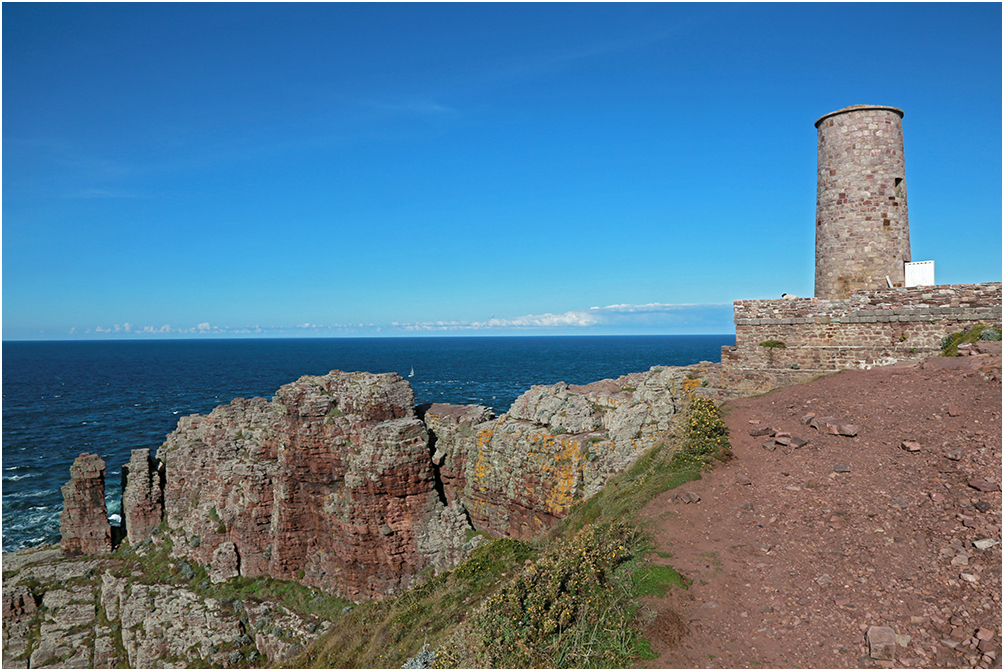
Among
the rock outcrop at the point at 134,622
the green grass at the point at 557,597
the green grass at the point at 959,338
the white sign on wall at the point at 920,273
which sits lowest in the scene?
the rock outcrop at the point at 134,622

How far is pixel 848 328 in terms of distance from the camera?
17.5 metres

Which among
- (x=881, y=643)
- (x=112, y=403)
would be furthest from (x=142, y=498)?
(x=112, y=403)

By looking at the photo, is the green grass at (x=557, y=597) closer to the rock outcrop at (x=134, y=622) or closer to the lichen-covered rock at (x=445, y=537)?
the lichen-covered rock at (x=445, y=537)

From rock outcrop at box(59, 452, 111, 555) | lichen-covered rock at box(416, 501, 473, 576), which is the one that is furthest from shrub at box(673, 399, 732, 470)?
rock outcrop at box(59, 452, 111, 555)

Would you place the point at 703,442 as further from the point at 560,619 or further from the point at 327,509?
the point at 327,509

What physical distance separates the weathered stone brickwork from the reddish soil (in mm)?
3540

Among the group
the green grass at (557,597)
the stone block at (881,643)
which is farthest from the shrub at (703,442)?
the stone block at (881,643)

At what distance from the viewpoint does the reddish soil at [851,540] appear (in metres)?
6.59

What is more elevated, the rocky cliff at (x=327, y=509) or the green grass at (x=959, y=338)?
the green grass at (x=959, y=338)

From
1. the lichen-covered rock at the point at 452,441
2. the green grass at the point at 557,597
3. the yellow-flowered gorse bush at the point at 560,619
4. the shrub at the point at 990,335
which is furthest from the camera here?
the lichen-covered rock at the point at 452,441

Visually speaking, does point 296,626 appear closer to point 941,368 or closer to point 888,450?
point 888,450

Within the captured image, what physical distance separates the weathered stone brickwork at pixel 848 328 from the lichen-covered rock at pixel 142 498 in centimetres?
2878

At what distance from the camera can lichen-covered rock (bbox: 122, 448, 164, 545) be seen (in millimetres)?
28219

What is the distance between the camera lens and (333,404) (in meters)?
20.8
